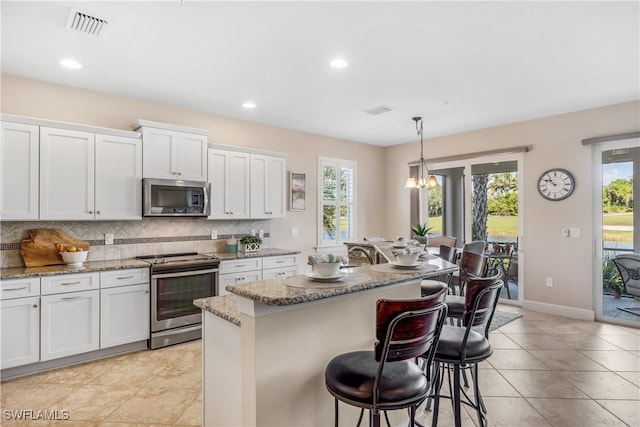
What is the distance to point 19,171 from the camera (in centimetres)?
319

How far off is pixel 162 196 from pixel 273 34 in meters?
2.26

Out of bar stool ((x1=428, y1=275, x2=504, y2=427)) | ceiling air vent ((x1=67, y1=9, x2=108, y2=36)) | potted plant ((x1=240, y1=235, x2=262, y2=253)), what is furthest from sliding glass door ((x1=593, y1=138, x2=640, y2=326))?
ceiling air vent ((x1=67, y1=9, x2=108, y2=36))

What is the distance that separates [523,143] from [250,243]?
426cm

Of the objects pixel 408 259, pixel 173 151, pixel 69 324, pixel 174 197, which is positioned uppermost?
Result: pixel 173 151

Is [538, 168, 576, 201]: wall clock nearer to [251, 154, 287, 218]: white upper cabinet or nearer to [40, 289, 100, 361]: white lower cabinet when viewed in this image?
[251, 154, 287, 218]: white upper cabinet

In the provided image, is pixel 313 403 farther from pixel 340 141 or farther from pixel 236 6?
pixel 340 141

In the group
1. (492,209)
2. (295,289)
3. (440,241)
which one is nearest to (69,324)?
(295,289)

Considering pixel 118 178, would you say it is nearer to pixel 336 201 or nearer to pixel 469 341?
pixel 336 201

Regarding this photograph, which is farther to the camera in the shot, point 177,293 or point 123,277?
point 177,293

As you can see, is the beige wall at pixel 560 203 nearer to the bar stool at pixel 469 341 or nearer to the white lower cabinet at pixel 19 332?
the bar stool at pixel 469 341

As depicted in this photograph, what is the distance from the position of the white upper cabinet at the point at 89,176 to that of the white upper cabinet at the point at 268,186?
1.46 meters

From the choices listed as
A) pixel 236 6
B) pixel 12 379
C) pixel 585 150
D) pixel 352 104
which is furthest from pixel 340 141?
pixel 12 379

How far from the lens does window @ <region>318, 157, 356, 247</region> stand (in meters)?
6.02

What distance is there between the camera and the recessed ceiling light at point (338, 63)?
3.10 m
